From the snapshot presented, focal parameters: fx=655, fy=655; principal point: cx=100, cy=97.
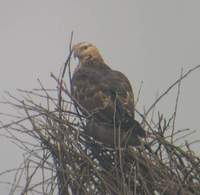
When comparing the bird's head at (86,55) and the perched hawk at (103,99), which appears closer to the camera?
the perched hawk at (103,99)

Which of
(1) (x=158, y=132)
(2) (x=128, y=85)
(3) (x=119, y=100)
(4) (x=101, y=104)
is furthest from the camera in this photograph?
(2) (x=128, y=85)

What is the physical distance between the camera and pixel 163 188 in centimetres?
383

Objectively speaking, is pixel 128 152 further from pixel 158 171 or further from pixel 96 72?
pixel 96 72

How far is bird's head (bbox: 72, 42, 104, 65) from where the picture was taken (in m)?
7.36

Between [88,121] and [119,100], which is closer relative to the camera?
[88,121]

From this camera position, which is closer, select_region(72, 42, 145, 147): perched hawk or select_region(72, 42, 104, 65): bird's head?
select_region(72, 42, 145, 147): perched hawk

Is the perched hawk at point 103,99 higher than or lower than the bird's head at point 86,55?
lower

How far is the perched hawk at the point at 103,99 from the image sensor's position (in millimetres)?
4660

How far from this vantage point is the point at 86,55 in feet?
24.3

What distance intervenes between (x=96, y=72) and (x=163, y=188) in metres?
2.70

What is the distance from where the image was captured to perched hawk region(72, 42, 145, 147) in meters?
4.66

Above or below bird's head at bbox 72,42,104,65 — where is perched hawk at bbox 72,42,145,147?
below

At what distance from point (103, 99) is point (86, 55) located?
1.78m

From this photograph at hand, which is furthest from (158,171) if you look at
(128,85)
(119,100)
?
(128,85)
